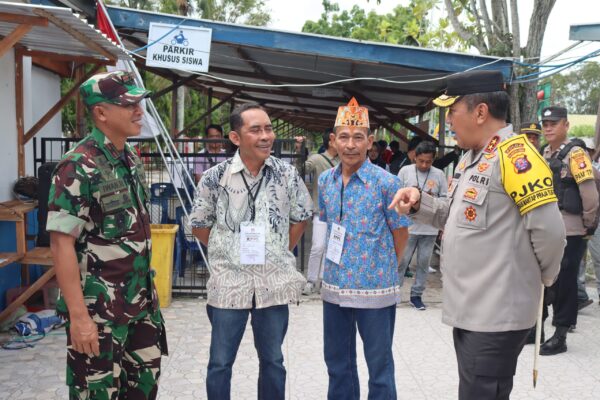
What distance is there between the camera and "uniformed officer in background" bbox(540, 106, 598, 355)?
5.02 meters

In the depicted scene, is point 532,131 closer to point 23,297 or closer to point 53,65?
point 23,297

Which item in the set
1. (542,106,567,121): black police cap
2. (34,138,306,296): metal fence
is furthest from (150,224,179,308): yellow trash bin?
(542,106,567,121): black police cap

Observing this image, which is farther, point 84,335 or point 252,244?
point 252,244

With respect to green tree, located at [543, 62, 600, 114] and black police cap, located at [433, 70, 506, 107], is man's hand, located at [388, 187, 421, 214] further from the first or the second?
green tree, located at [543, 62, 600, 114]

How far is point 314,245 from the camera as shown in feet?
11.4

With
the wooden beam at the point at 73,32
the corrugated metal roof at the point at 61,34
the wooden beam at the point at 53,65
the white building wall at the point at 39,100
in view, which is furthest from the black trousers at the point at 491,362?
the wooden beam at the point at 53,65

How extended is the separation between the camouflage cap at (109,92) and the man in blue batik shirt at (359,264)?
1.19m

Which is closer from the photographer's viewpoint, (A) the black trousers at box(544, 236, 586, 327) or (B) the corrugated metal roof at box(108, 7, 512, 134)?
(A) the black trousers at box(544, 236, 586, 327)

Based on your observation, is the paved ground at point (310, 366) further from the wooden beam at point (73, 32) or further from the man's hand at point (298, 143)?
the wooden beam at point (73, 32)

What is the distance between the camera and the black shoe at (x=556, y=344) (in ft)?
16.4

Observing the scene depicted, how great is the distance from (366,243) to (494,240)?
867 millimetres

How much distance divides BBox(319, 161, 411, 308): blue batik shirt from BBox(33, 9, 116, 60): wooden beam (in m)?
2.29

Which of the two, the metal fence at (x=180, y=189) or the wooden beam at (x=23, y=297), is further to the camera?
the metal fence at (x=180, y=189)

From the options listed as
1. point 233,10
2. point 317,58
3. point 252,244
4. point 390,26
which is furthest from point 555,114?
point 233,10
